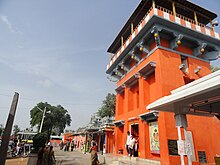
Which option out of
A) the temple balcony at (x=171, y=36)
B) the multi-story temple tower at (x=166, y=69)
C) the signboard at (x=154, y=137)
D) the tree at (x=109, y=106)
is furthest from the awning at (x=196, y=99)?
the tree at (x=109, y=106)

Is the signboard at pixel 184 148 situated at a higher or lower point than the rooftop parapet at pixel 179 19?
lower

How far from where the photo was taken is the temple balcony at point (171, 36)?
1027cm

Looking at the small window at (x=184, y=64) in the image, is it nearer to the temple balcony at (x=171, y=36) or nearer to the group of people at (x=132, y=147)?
the temple balcony at (x=171, y=36)

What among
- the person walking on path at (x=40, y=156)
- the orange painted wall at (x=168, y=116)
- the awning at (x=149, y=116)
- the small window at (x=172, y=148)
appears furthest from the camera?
the awning at (x=149, y=116)

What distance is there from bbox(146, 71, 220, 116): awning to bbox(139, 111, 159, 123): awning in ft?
10.9

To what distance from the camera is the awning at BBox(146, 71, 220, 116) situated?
3.78 m

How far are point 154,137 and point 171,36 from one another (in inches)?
266

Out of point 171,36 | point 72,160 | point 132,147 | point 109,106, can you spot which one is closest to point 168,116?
point 132,147

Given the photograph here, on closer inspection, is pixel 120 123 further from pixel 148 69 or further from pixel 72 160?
pixel 148 69

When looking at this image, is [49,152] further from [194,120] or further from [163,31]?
[163,31]

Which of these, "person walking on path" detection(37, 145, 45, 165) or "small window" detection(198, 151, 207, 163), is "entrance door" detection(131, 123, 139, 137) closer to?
"small window" detection(198, 151, 207, 163)

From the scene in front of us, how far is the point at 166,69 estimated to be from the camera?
9750 millimetres

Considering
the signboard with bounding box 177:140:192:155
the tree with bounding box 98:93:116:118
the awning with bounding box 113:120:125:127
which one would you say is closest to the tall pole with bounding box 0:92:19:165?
the signboard with bounding box 177:140:192:155

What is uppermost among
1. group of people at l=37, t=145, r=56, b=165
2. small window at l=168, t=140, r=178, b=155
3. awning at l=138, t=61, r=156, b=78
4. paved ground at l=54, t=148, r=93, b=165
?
awning at l=138, t=61, r=156, b=78
